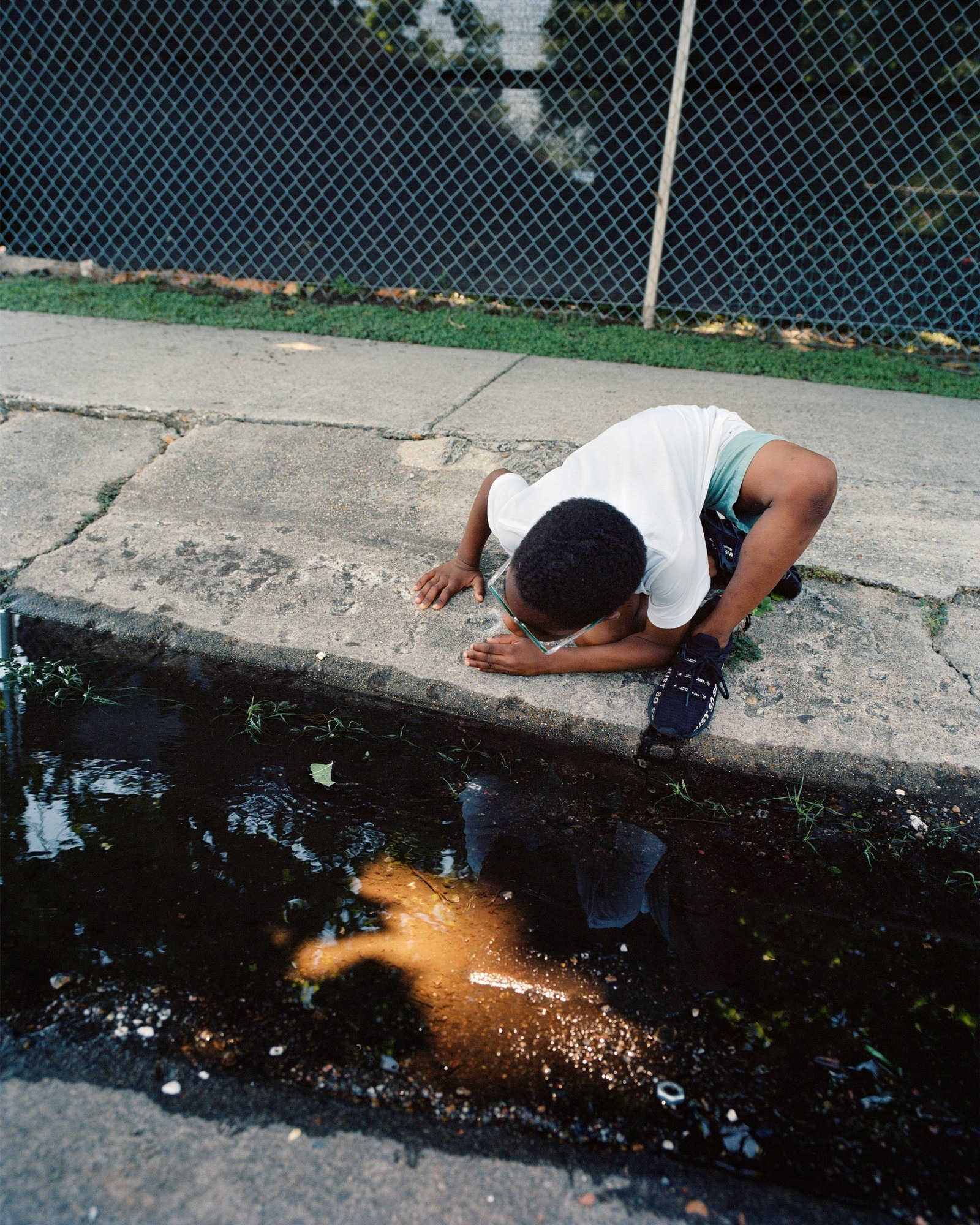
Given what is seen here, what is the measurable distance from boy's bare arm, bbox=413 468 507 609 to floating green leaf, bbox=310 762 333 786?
0.60 meters

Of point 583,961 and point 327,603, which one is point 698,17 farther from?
point 583,961

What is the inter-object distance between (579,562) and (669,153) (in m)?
3.24

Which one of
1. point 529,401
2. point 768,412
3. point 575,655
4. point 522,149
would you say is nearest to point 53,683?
point 575,655

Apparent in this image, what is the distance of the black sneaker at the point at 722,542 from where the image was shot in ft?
7.44

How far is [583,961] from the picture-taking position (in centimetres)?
154

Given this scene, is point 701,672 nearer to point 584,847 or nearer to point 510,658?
point 510,658

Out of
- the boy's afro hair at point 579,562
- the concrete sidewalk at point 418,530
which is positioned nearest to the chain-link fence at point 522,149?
the concrete sidewalk at point 418,530

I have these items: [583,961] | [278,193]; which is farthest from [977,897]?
[278,193]

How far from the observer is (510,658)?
2174 mm

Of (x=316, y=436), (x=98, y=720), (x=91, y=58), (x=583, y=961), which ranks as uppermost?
(x=91, y=58)

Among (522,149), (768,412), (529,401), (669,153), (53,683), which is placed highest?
(669,153)

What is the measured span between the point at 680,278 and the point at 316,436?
2.61 m

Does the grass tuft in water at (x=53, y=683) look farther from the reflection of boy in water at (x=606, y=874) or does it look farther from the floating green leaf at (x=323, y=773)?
the reflection of boy in water at (x=606, y=874)

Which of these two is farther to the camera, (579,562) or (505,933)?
(579,562)
